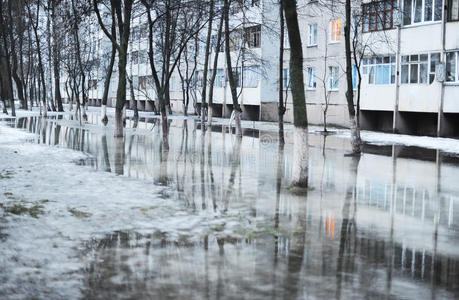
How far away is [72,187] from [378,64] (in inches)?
1031

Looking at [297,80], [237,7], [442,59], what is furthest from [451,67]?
[297,80]

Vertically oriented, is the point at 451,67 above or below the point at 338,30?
below

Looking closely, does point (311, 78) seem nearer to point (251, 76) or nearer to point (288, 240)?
point (251, 76)

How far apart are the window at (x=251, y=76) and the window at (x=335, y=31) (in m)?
8.41

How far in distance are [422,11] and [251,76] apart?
1850cm

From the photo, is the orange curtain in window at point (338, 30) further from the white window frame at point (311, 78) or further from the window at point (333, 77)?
the white window frame at point (311, 78)

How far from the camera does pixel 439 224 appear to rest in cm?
979

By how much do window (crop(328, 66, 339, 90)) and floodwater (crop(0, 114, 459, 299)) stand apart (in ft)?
74.1

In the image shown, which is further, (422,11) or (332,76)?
(332,76)

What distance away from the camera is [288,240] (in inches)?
330

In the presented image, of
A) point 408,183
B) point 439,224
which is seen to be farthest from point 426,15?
point 439,224

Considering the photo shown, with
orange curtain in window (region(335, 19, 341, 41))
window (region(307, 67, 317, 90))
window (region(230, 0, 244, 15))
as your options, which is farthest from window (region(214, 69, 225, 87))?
orange curtain in window (region(335, 19, 341, 41))

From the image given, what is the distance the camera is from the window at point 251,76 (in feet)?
156

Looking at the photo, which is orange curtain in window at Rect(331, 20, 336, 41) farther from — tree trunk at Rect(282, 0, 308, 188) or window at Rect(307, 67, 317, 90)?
tree trunk at Rect(282, 0, 308, 188)
